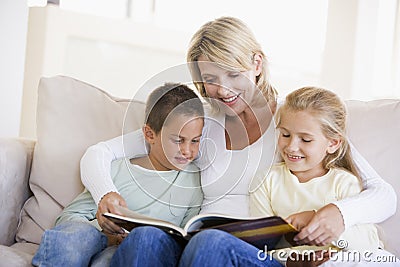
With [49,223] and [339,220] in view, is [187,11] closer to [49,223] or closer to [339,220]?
[49,223]

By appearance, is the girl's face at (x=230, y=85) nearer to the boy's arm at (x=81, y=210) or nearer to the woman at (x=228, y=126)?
the woman at (x=228, y=126)

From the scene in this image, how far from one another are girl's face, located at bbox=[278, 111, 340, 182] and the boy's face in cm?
22

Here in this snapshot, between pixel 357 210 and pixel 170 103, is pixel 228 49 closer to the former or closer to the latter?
pixel 170 103

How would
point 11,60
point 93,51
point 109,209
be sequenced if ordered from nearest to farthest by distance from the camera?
point 109,209 → point 11,60 → point 93,51

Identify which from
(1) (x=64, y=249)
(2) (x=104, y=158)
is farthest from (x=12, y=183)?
(1) (x=64, y=249)

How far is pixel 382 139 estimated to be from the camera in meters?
1.68

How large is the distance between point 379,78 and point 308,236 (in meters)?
2.34

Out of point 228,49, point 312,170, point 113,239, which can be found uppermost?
point 228,49

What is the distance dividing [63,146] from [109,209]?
36cm

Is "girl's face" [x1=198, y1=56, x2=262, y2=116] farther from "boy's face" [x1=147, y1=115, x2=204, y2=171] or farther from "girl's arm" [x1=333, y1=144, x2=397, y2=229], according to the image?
"girl's arm" [x1=333, y1=144, x2=397, y2=229]

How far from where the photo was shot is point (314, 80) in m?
3.35

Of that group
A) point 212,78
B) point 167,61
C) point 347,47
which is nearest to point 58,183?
point 212,78
